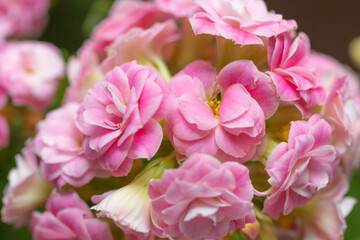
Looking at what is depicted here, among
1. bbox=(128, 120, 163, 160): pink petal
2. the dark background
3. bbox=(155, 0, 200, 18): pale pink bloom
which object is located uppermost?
bbox=(155, 0, 200, 18): pale pink bloom

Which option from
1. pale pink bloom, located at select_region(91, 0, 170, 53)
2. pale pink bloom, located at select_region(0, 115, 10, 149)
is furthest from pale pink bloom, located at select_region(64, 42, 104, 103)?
pale pink bloom, located at select_region(0, 115, 10, 149)

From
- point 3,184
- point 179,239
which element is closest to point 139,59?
point 179,239

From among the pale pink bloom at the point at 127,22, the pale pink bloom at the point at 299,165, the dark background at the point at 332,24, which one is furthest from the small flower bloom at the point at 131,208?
the dark background at the point at 332,24

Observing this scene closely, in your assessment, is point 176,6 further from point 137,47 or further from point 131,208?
point 131,208

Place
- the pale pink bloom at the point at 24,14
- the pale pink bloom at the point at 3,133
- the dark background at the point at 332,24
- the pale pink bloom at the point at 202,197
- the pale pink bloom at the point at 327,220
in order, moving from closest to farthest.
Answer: the pale pink bloom at the point at 202,197, the pale pink bloom at the point at 327,220, the pale pink bloom at the point at 3,133, the pale pink bloom at the point at 24,14, the dark background at the point at 332,24

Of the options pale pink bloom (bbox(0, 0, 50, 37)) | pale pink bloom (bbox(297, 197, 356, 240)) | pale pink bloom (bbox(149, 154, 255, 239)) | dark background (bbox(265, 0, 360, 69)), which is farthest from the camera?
dark background (bbox(265, 0, 360, 69))

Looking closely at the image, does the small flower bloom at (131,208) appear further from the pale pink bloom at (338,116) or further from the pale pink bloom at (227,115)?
the pale pink bloom at (338,116)

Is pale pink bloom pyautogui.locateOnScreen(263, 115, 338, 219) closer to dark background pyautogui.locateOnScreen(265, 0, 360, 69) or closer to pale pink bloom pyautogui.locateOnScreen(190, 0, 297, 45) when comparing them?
pale pink bloom pyautogui.locateOnScreen(190, 0, 297, 45)
